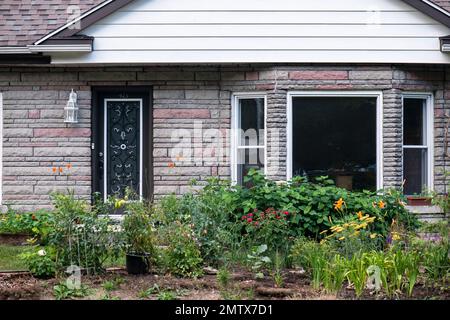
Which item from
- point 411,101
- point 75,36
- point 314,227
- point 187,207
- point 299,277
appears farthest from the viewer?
point 411,101

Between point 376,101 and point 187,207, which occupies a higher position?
point 376,101

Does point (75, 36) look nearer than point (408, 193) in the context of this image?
Yes

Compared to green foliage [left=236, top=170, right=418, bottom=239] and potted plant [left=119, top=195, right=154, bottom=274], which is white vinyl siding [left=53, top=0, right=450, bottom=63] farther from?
potted plant [left=119, top=195, right=154, bottom=274]

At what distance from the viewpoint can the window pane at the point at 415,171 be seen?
1157 cm

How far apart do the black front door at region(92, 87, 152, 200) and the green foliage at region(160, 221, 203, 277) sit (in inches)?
168

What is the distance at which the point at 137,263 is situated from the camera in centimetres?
747

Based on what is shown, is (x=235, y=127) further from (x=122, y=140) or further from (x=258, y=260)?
(x=258, y=260)

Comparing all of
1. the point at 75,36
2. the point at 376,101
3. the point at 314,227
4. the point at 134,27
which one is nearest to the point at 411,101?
the point at 376,101

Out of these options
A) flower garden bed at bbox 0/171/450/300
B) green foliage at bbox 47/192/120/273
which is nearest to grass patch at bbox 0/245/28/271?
flower garden bed at bbox 0/171/450/300

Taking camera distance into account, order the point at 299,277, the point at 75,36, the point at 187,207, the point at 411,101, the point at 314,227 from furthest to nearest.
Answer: the point at 411,101 → the point at 75,36 → the point at 314,227 → the point at 187,207 → the point at 299,277

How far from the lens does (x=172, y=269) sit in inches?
292

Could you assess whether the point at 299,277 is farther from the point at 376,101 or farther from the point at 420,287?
the point at 376,101

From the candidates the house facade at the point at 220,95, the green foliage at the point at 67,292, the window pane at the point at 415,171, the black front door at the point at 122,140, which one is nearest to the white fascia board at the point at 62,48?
the house facade at the point at 220,95

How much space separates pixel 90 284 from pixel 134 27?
5175 millimetres
